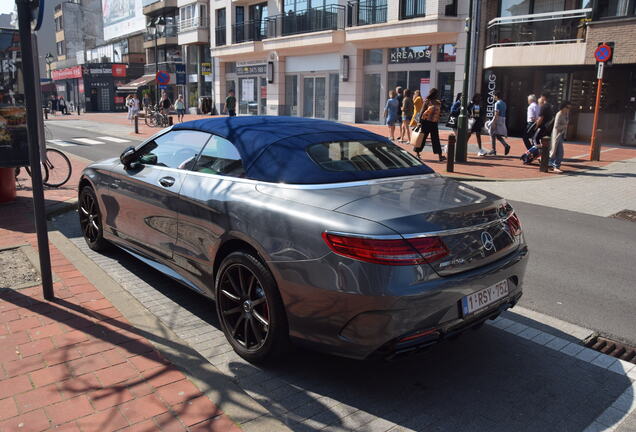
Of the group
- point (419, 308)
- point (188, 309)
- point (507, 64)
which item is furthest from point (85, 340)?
point (507, 64)

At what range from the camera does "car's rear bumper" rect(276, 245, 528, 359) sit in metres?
2.95

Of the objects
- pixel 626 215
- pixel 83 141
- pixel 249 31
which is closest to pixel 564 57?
pixel 626 215

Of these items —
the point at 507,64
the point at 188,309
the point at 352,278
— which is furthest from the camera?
the point at 507,64

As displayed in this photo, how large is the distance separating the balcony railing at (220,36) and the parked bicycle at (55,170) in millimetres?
30039

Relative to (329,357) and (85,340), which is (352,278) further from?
(85,340)

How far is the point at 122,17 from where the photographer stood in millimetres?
59531

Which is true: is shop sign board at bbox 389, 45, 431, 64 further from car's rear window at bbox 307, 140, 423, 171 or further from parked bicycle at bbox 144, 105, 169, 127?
car's rear window at bbox 307, 140, 423, 171

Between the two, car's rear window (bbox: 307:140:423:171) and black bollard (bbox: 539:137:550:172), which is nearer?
car's rear window (bbox: 307:140:423:171)

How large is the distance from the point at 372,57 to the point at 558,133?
54.2ft

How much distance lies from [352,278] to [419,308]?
15.6 inches

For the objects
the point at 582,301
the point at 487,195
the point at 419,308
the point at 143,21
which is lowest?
the point at 582,301

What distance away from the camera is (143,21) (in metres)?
54.8

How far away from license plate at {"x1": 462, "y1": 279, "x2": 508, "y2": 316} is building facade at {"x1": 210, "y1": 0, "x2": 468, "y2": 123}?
70.0ft

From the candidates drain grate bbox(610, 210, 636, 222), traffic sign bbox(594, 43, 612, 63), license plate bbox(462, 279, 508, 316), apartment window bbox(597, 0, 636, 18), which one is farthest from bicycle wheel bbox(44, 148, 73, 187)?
apartment window bbox(597, 0, 636, 18)
